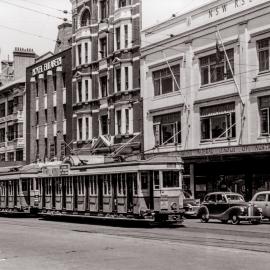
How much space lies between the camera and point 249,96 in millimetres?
31875

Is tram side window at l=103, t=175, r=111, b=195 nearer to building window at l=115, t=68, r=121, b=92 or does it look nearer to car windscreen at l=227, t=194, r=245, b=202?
car windscreen at l=227, t=194, r=245, b=202

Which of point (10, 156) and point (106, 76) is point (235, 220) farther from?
point (10, 156)

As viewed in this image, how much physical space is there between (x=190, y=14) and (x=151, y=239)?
69.9 ft

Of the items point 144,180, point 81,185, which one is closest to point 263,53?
point 144,180

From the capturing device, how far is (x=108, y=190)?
1061 inches

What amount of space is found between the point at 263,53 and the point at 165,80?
8.74 m

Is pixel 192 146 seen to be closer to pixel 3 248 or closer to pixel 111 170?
pixel 111 170

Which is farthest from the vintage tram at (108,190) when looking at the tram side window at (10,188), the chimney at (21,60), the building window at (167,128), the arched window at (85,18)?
the chimney at (21,60)

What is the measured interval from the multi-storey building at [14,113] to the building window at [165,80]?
2126 centimetres

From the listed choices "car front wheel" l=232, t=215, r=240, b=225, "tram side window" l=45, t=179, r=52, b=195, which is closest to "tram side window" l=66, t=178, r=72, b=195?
"tram side window" l=45, t=179, r=52, b=195

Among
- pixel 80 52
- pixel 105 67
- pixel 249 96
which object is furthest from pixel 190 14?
pixel 80 52

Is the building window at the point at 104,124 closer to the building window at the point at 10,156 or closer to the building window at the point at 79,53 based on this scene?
the building window at the point at 79,53

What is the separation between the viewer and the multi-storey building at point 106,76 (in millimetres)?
41625

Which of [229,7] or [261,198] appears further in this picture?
[229,7]
